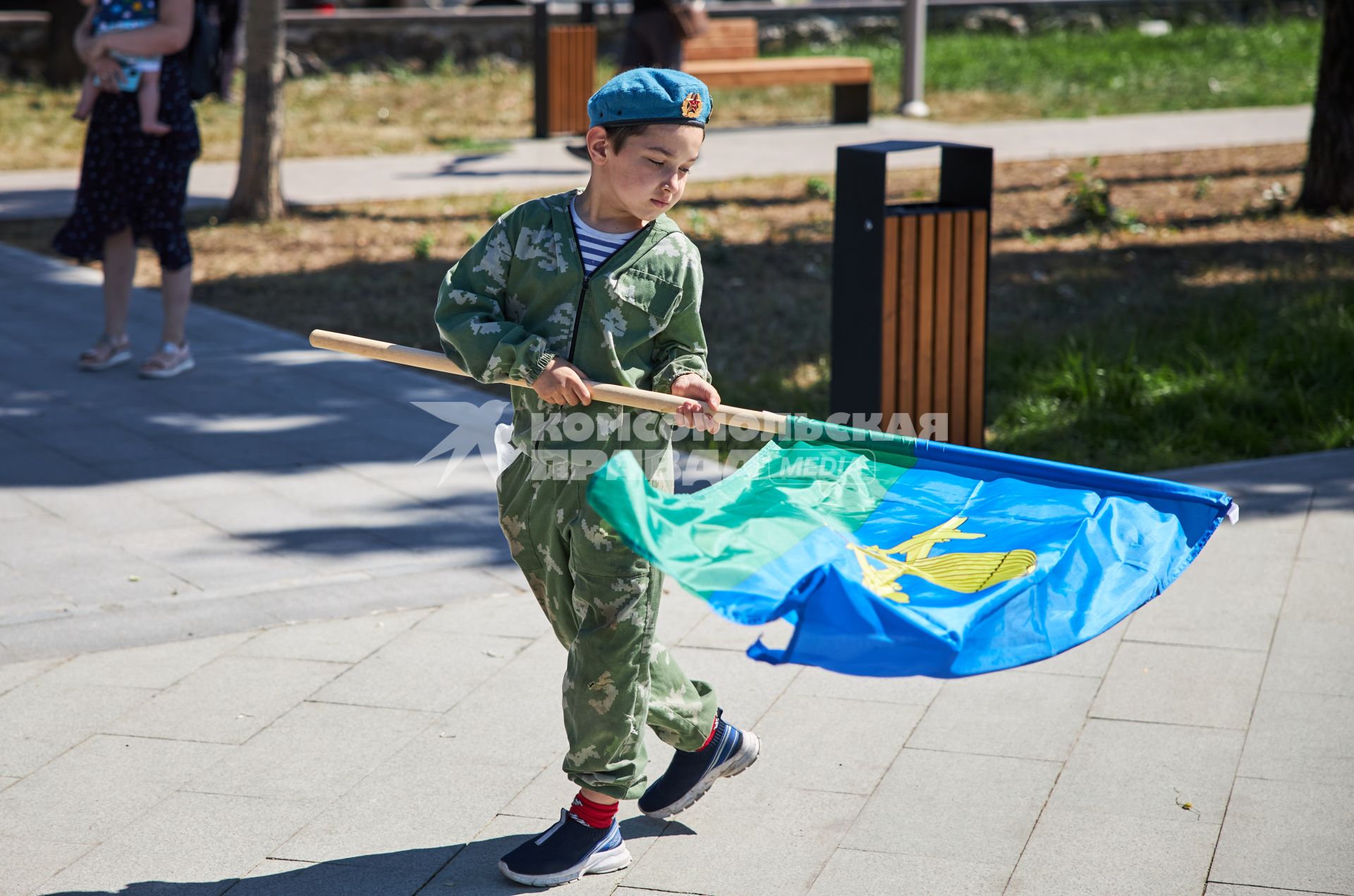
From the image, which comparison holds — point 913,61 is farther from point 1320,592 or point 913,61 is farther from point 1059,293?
point 1320,592

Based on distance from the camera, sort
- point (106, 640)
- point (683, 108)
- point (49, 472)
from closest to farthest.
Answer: point (683, 108), point (106, 640), point (49, 472)

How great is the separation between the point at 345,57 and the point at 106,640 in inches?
593

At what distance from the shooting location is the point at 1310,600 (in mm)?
4629

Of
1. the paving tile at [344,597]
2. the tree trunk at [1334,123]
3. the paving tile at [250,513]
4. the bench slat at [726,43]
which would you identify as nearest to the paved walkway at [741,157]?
the bench slat at [726,43]

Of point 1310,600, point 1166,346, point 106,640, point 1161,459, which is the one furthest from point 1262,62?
point 106,640

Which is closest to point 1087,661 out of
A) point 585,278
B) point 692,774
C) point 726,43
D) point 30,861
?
point 692,774

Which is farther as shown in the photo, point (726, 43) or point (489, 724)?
point (726, 43)

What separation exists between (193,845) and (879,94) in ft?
53.0

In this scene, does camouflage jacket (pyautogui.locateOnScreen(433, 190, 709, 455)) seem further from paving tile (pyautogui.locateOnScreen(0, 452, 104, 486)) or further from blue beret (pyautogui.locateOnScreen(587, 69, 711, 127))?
paving tile (pyautogui.locateOnScreen(0, 452, 104, 486))

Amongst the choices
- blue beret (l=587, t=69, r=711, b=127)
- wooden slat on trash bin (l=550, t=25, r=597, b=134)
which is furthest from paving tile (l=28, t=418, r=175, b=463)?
wooden slat on trash bin (l=550, t=25, r=597, b=134)

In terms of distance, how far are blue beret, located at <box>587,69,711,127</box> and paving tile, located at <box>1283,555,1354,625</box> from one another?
281cm

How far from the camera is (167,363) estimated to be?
23.5 ft

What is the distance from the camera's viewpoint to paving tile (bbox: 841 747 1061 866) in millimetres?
3215

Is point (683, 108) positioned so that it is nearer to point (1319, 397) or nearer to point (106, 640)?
point (106, 640)
